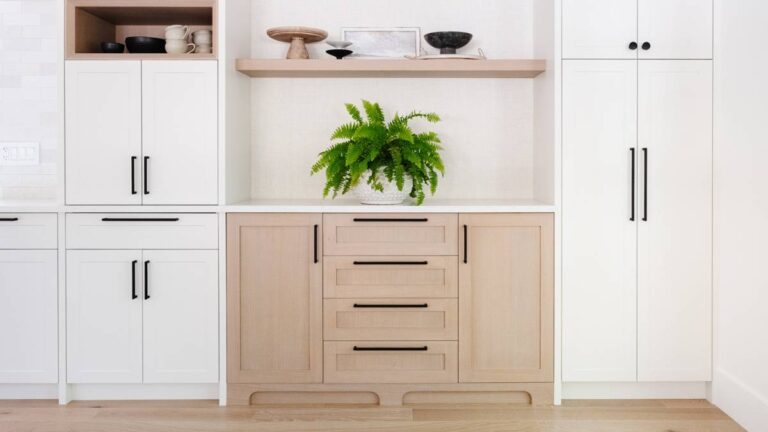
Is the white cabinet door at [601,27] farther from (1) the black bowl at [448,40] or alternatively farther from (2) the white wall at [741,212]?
(1) the black bowl at [448,40]

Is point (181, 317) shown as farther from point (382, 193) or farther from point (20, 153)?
point (20, 153)

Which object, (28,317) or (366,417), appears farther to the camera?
(28,317)

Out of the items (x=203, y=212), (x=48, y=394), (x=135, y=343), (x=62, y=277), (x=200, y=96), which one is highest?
(x=200, y=96)

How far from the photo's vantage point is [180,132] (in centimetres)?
305

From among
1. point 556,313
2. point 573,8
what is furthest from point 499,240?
point 573,8

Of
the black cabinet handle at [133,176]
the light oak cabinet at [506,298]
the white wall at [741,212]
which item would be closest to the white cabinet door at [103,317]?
the black cabinet handle at [133,176]

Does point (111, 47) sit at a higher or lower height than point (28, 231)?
higher

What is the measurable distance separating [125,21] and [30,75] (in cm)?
61

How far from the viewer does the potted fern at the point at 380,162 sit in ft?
9.99

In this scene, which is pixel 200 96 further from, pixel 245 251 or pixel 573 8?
pixel 573 8

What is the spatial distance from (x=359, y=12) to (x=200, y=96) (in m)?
1.02

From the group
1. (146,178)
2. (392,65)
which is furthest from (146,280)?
(392,65)

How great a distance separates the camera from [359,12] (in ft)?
11.6

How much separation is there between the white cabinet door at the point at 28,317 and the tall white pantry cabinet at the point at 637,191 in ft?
7.70
